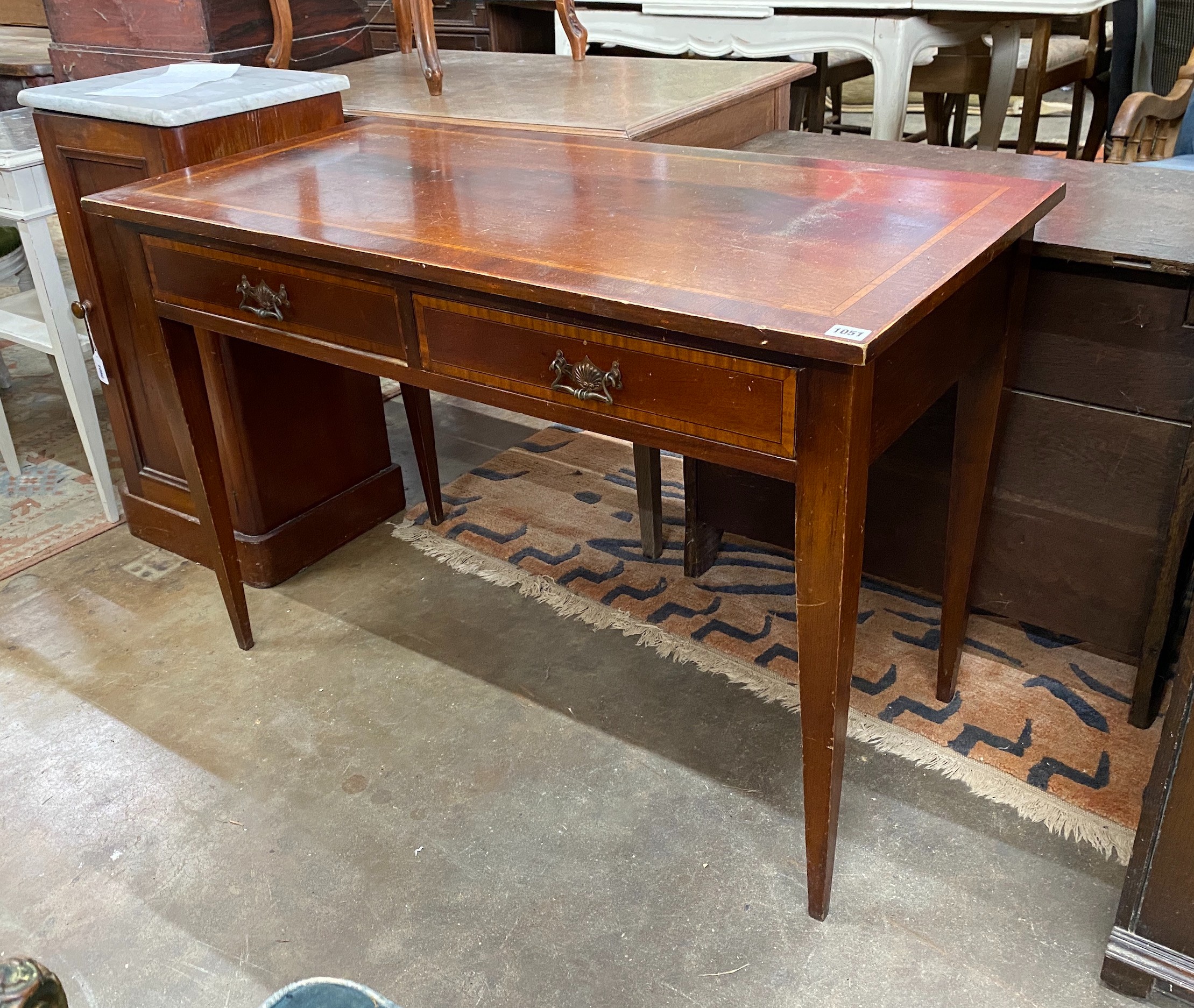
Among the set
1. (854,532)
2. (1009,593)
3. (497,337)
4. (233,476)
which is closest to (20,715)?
(233,476)

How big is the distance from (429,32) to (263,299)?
945mm

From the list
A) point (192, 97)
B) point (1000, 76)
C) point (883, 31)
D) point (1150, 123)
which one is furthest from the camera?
point (1000, 76)

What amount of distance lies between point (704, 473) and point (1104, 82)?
110 inches

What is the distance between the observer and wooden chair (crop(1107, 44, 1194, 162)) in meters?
2.29

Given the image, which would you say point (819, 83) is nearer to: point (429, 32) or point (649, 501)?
point (429, 32)

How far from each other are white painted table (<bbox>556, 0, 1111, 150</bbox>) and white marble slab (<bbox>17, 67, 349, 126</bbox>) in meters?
1.36

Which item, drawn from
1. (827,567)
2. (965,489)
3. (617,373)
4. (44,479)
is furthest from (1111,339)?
(44,479)

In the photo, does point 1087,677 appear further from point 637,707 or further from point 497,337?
point 497,337

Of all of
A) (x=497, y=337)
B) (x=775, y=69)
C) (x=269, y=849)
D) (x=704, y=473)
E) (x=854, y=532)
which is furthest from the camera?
(x=775, y=69)

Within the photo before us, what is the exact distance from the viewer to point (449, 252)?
3.89ft

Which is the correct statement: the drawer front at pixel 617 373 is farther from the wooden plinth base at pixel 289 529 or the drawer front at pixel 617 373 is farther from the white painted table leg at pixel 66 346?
the white painted table leg at pixel 66 346

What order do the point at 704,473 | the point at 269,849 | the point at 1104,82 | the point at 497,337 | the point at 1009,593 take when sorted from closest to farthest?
the point at 497,337, the point at 269,849, the point at 1009,593, the point at 704,473, the point at 1104,82

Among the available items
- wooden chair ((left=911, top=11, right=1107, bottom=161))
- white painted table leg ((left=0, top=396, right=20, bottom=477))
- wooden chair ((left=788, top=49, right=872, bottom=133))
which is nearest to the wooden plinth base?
white painted table leg ((left=0, top=396, right=20, bottom=477))

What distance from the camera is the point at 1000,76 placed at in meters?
2.75
